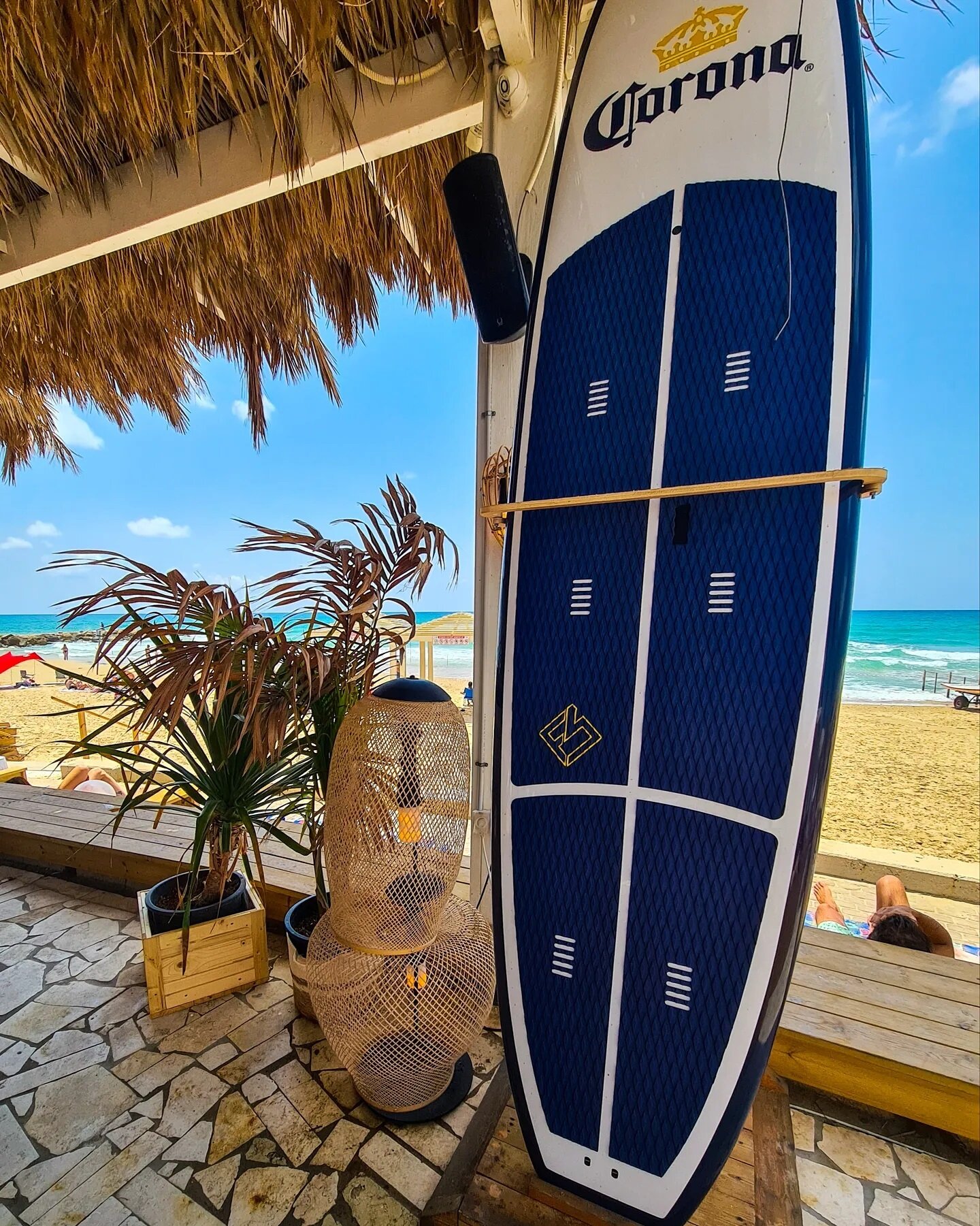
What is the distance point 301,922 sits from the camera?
1578mm

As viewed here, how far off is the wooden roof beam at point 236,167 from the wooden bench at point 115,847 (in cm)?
227

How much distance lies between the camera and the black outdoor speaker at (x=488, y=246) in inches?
44.5

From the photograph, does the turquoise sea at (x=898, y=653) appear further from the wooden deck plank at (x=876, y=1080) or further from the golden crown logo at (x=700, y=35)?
the golden crown logo at (x=700, y=35)

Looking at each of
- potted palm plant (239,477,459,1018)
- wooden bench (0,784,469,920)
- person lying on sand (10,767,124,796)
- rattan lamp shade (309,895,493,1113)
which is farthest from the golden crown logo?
person lying on sand (10,767,124,796)

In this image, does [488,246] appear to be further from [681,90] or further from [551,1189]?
[551,1189]

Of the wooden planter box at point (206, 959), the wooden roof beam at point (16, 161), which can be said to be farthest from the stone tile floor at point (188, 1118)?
the wooden roof beam at point (16, 161)

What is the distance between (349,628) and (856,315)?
4.15ft

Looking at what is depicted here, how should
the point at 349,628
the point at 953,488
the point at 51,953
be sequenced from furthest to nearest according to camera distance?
the point at 953,488, the point at 51,953, the point at 349,628

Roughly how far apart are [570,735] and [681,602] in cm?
36

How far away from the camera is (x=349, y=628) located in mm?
1353

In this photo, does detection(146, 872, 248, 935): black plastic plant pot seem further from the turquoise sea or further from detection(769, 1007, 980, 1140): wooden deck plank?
the turquoise sea

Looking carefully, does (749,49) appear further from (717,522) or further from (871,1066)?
(871,1066)

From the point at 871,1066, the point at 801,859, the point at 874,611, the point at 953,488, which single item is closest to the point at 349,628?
the point at 801,859

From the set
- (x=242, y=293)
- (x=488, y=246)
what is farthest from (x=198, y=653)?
(x=242, y=293)
